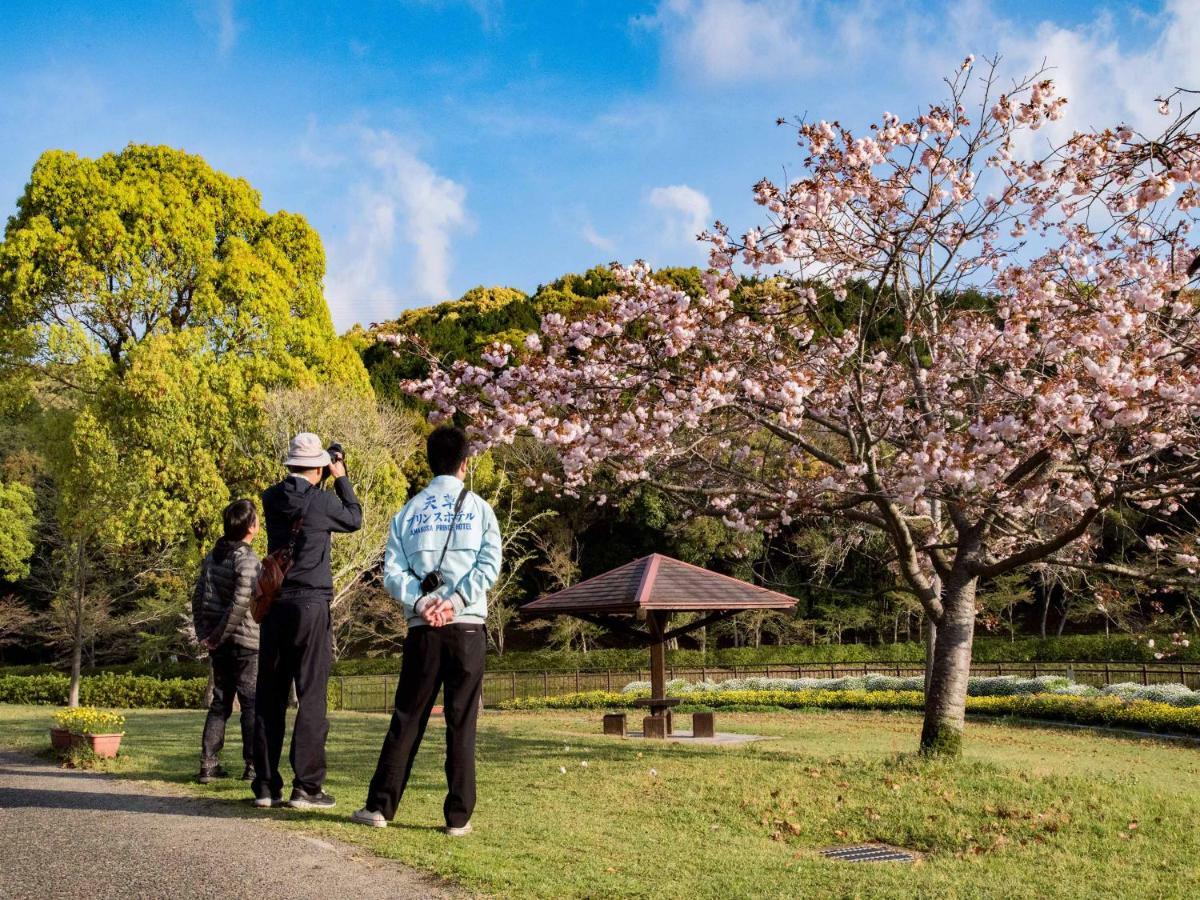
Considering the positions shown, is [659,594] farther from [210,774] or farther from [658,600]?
[210,774]

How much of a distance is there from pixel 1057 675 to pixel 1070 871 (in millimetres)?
22411

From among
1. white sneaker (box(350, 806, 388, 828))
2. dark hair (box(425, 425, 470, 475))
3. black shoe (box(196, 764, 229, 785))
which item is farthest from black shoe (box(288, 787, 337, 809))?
dark hair (box(425, 425, 470, 475))

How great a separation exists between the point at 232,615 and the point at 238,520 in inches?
24.5

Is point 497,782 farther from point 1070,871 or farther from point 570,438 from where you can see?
point 1070,871

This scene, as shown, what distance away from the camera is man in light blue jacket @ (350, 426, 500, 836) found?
5.07 metres

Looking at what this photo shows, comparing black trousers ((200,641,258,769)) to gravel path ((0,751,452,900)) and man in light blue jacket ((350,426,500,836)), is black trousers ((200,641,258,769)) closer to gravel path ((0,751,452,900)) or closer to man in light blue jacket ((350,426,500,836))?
gravel path ((0,751,452,900))

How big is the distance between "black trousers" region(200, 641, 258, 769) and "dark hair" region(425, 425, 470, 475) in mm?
2455

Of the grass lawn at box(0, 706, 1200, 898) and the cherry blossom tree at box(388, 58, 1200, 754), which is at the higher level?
the cherry blossom tree at box(388, 58, 1200, 754)

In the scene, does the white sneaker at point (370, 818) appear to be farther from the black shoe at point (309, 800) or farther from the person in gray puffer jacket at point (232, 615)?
the person in gray puffer jacket at point (232, 615)

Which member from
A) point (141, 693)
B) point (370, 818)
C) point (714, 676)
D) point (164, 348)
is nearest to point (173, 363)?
point (164, 348)

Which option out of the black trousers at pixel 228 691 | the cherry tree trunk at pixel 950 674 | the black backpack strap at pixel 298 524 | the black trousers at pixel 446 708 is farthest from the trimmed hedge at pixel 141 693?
the black trousers at pixel 446 708

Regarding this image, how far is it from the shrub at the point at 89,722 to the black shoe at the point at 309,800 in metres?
3.02

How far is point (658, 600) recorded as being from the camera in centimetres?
1605

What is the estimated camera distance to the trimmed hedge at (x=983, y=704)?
58.3 feet
